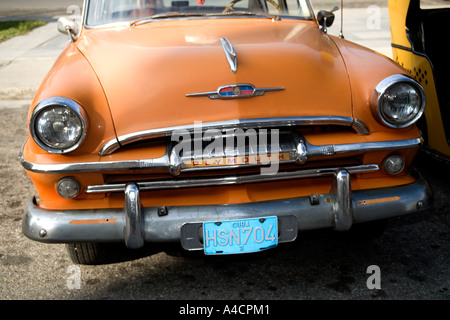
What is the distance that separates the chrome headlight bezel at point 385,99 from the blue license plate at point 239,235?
2.40 feet

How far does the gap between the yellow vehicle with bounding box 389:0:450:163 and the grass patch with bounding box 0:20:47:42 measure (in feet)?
24.1

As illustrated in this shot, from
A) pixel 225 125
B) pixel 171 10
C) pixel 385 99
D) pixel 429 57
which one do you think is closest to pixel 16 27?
pixel 171 10

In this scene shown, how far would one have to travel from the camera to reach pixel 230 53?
3.06 m

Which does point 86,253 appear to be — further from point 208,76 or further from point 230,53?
point 230,53

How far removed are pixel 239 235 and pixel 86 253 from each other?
92cm

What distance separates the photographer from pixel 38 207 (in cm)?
287

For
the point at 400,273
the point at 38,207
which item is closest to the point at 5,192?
the point at 38,207

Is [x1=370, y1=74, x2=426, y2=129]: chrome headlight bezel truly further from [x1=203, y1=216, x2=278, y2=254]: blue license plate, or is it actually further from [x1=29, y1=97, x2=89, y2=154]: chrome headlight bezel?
[x1=29, y1=97, x2=89, y2=154]: chrome headlight bezel

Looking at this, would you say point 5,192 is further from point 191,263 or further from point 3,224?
point 191,263

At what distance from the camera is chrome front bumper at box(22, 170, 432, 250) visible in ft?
8.93

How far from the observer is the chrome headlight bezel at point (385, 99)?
2979 millimetres

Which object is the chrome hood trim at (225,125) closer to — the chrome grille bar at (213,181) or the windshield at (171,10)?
the chrome grille bar at (213,181)
